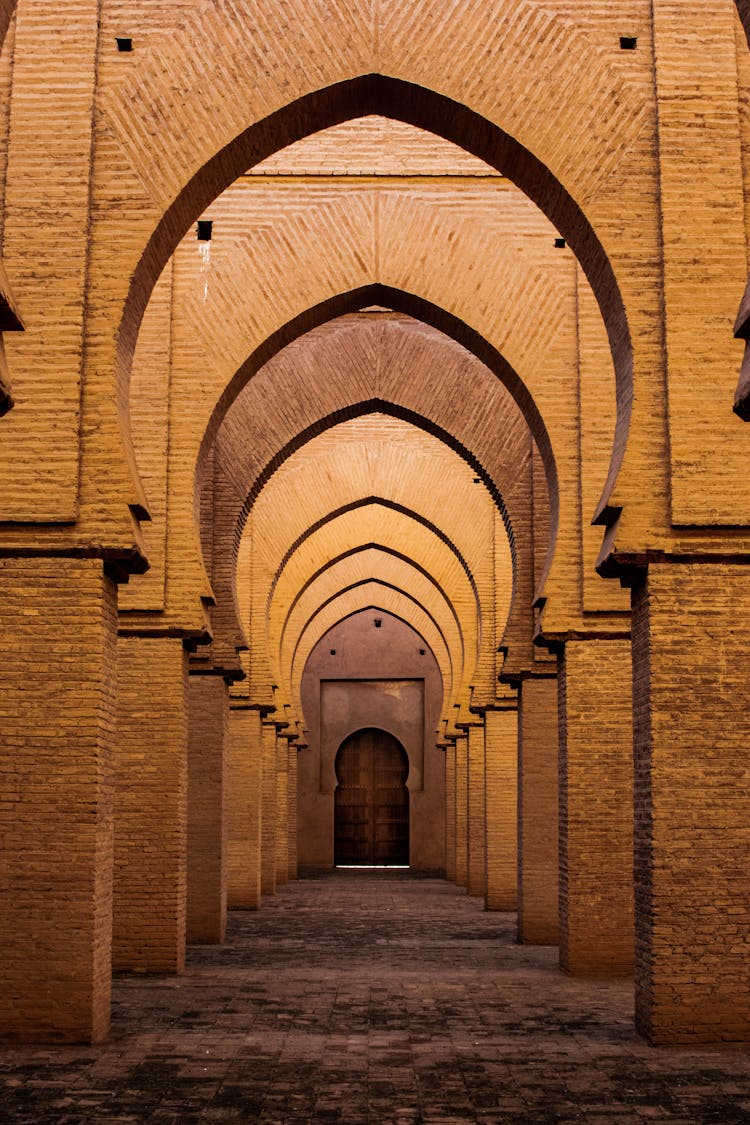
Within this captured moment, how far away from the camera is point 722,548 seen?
8.25 m

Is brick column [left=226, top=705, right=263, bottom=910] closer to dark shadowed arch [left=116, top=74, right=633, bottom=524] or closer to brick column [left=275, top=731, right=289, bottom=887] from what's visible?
brick column [left=275, top=731, right=289, bottom=887]

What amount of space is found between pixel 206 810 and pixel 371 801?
19.7 m

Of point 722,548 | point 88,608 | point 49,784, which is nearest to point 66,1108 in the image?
point 49,784

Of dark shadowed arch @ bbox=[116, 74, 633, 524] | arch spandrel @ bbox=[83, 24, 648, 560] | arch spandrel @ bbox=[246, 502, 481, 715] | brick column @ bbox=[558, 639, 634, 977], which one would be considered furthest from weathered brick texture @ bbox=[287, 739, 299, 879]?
arch spandrel @ bbox=[83, 24, 648, 560]

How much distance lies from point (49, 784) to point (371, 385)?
26.3ft

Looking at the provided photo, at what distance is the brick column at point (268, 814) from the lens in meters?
21.5

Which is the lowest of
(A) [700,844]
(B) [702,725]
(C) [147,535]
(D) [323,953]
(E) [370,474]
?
(D) [323,953]

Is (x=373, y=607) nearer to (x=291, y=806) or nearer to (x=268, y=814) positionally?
(x=291, y=806)

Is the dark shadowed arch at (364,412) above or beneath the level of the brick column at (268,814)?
above

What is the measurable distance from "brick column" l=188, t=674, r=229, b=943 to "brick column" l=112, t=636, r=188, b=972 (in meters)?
2.15

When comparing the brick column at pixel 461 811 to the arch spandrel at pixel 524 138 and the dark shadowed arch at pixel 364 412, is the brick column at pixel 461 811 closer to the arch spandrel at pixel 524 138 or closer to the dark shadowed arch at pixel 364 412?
the dark shadowed arch at pixel 364 412

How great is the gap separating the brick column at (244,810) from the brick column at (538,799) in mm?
5331

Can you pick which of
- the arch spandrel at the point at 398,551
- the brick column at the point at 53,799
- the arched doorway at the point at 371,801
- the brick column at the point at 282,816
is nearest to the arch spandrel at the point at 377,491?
the arch spandrel at the point at 398,551

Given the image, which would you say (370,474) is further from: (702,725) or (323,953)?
(702,725)
